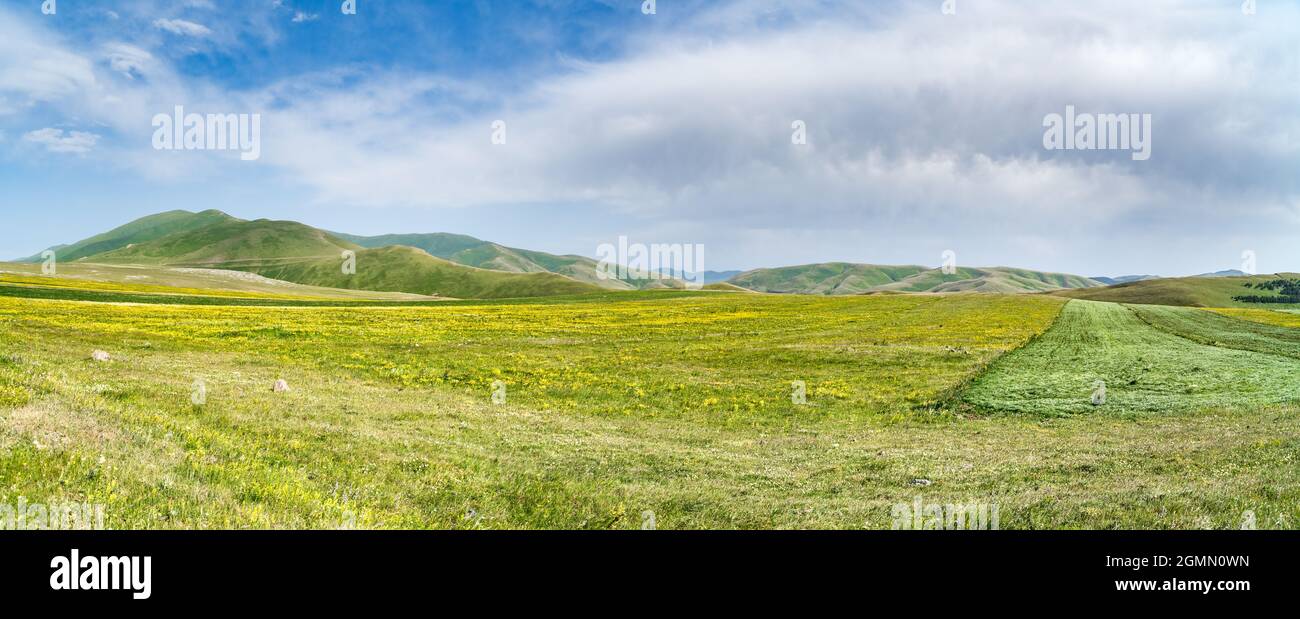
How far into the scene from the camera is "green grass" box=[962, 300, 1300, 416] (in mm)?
28531

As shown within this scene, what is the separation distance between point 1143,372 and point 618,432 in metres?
38.0

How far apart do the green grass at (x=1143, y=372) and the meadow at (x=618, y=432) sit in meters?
0.32

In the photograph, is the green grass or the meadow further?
the green grass

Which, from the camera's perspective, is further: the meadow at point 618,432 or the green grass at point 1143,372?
the green grass at point 1143,372

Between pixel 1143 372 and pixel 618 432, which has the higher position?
pixel 1143 372

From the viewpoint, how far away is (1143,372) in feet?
125

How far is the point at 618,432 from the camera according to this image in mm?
23375

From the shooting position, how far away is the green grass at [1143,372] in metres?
28.5

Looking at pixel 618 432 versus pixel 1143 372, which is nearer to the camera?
pixel 618 432

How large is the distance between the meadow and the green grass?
12.7 inches

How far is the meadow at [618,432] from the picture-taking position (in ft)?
37.2
